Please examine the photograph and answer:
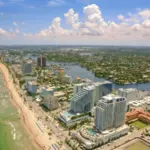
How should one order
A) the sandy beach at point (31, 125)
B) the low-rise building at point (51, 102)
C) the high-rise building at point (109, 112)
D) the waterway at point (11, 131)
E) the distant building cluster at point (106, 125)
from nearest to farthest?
the distant building cluster at point (106, 125), the waterway at point (11, 131), the sandy beach at point (31, 125), the high-rise building at point (109, 112), the low-rise building at point (51, 102)

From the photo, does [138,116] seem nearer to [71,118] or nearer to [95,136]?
[95,136]

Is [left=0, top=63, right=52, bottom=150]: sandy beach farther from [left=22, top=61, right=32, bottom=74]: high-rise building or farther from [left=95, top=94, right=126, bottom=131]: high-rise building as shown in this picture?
[left=22, top=61, right=32, bottom=74]: high-rise building

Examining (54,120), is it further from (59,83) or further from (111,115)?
(59,83)

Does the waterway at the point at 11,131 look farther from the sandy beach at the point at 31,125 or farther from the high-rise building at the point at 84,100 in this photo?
the high-rise building at the point at 84,100

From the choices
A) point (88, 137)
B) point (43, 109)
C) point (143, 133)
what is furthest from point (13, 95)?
point (143, 133)

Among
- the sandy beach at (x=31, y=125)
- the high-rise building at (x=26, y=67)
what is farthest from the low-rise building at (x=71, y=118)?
the high-rise building at (x=26, y=67)

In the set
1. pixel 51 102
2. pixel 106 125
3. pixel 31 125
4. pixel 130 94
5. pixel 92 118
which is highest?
pixel 130 94

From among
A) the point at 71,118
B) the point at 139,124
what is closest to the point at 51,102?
the point at 71,118
